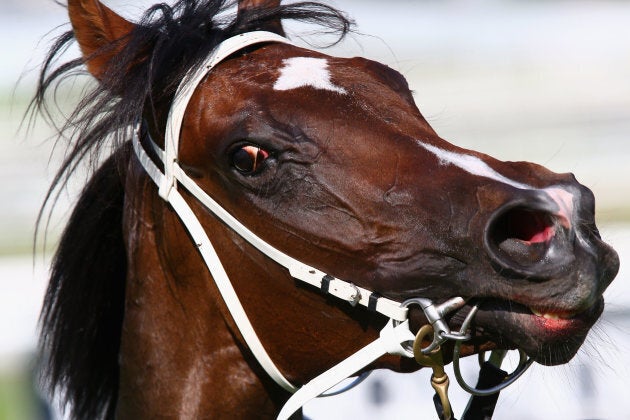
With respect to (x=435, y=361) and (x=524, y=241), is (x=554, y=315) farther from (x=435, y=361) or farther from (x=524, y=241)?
(x=435, y=361)

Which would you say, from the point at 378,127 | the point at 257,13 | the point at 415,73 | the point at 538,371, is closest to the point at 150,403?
the point at 378,127

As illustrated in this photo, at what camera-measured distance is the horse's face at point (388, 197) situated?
198 cm

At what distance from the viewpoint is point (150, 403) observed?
8.25ft

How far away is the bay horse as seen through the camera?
2031 millimetres

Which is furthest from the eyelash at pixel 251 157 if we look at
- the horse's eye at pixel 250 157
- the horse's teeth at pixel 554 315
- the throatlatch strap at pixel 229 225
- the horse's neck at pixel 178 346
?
the horse's teeth at pixel 554 315

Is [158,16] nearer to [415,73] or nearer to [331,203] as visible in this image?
[331,203]

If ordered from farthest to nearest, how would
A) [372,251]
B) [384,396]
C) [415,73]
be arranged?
[415,73]
[384,396]
[372,251]

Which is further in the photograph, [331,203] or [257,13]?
[257,13]

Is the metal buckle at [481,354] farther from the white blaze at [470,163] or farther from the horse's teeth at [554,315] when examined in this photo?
the white blaze at [470,163]

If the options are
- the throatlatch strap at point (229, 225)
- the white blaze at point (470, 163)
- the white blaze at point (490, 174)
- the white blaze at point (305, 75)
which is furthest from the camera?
the white blaze at point (305, 75)

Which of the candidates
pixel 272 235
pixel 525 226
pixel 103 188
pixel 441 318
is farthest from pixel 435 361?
pixel 103 188

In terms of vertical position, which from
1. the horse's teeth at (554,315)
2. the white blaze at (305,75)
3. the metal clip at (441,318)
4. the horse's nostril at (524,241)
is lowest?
the metal clip at (441,318)

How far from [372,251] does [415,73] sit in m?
9.26

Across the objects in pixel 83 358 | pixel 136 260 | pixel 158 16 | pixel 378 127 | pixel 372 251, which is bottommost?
pixel 83 358
